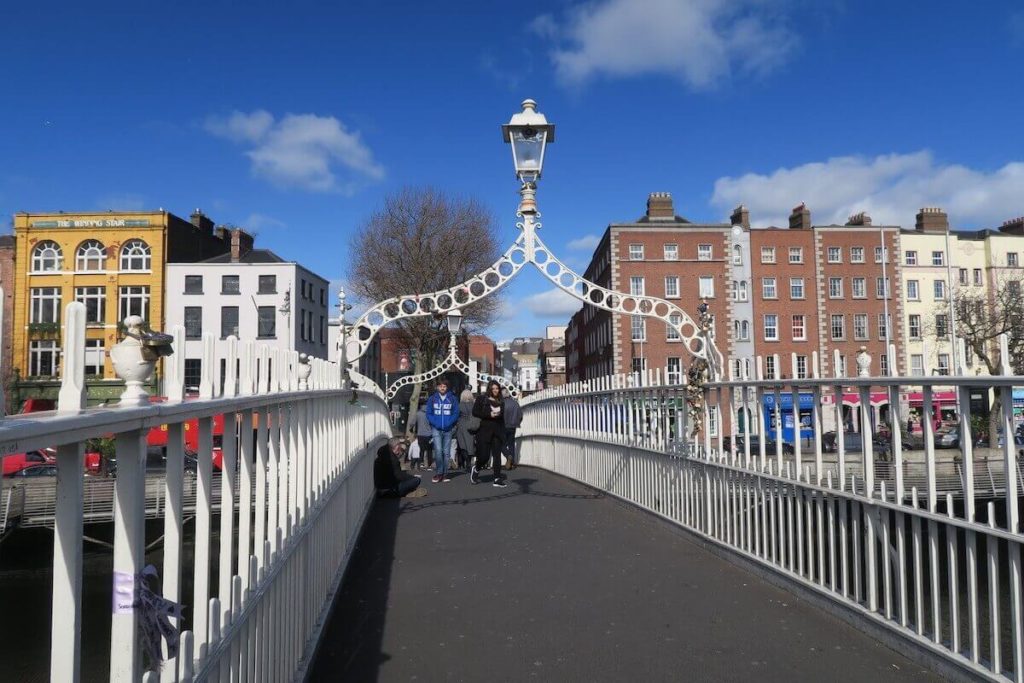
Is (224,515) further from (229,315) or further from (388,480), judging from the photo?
(229,315)

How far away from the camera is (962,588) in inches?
266

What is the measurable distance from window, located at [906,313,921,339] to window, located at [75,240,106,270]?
5158 centimetres

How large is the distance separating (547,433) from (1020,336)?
3089 cm

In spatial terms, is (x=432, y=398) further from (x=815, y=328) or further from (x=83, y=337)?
(x=815, y=328)

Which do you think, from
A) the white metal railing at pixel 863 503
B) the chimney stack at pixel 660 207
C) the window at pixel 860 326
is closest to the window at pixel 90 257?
the chimney stack at pixel 660 207

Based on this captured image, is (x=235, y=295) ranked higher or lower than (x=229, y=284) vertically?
lower

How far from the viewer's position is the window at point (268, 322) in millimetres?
47312

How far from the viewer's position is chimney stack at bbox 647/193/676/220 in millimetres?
54312

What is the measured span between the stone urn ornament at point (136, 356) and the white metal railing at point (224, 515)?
67 mm

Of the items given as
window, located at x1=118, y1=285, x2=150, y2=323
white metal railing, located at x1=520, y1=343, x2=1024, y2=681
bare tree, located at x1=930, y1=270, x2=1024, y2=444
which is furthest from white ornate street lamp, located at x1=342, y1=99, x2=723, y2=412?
window, located at x1=118, y1=285, x2=150, y2=323

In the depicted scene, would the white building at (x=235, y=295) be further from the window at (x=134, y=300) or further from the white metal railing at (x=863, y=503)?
the white metal railing at (x=863, y=503)

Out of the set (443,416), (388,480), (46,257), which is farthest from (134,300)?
(388,480)

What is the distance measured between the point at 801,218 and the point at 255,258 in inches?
1429

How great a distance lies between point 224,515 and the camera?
9.53ft
